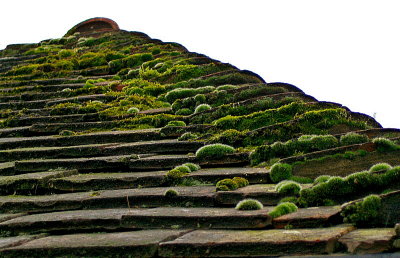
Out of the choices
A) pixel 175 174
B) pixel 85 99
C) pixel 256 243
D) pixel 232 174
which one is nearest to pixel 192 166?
pixel 175 174

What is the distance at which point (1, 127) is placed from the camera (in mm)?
7836

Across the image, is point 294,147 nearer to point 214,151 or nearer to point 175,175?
point 214,151

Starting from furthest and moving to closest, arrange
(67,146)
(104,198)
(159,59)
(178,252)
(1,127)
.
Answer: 1. (159,59)
2. (1,127)
3. (67,146)
4. (104,198)
5. (178,252)

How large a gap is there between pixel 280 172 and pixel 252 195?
471mm

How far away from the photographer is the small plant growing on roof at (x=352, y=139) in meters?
5.14

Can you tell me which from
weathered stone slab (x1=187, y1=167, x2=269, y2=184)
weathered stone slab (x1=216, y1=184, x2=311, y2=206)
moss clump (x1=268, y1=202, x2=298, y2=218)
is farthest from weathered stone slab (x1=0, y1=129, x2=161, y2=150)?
moss clump (x1=268, y1=202, x2=298, y2=218)

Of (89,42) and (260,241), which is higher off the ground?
(89,42)

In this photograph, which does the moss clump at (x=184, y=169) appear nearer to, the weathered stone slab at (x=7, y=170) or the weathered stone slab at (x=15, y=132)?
the weathered stone slab at (x=7, y=170)

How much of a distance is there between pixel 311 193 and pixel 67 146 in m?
3.29

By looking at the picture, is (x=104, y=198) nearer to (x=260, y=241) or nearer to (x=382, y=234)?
(x=260, y=241)

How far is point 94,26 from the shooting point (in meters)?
14.1

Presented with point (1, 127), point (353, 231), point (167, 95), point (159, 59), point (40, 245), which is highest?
point (159, 59)

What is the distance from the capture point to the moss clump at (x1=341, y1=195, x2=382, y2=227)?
144 inches

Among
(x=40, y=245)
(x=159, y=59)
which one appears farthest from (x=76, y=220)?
(x=159, y=59)
